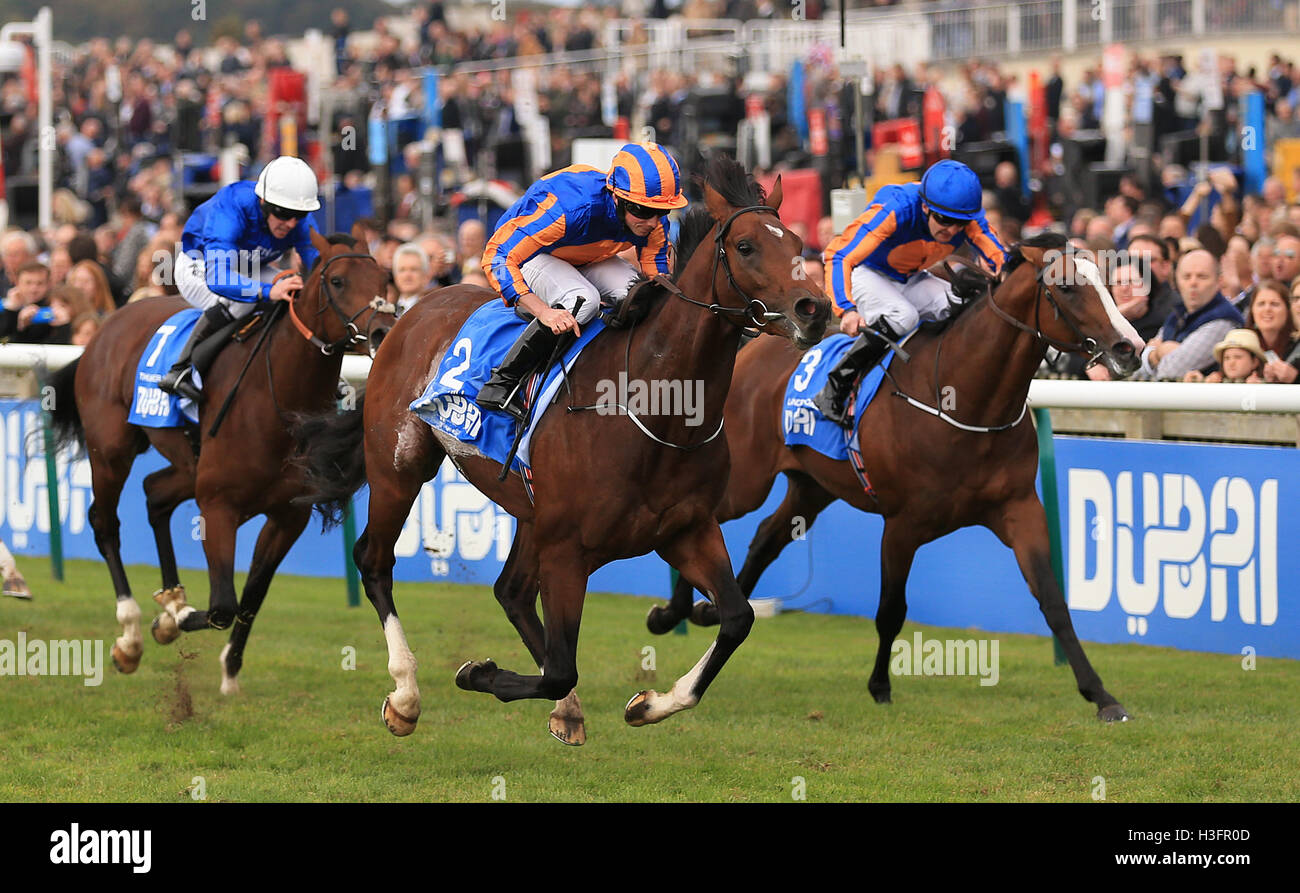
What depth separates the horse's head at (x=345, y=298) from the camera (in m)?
6.59

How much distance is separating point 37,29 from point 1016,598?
1135 centimetres

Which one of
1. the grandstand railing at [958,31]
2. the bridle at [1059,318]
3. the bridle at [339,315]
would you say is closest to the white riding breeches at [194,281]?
the bridle at [339,315]

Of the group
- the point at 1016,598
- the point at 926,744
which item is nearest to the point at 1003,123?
the point at 1016,598

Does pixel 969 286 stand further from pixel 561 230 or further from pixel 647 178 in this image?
pixel 647 178

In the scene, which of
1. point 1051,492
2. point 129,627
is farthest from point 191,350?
point 1051,492

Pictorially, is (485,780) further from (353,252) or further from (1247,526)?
(1247,526)

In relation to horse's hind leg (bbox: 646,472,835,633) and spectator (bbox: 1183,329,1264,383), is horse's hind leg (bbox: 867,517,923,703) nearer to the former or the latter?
horse's hind leg (bbox: 646,472,835,633)

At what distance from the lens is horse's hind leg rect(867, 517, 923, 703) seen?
22.5 feet

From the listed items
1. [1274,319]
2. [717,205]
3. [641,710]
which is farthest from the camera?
[1274,319]

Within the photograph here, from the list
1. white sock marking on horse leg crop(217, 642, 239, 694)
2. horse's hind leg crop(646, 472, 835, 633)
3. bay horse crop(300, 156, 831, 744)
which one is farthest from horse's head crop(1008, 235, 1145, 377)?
white sock marking on horse leg crop(217, 642, 239, 694)

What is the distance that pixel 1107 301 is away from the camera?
6.07 metres

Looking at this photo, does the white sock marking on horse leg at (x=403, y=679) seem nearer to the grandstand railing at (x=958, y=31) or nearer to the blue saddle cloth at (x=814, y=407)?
the blue saddle cloth at (x=814, y=407)

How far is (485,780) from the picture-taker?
5488 mm

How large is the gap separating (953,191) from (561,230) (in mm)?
1931
